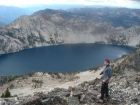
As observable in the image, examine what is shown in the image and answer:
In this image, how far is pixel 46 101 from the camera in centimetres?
1619

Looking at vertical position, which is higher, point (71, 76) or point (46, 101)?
point (46, 101)

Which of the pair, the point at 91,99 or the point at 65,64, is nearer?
the point at 91,99

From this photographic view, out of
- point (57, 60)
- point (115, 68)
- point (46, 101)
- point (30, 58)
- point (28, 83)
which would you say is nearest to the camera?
point (46, 101)

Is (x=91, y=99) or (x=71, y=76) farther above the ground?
(x=91, y=99)

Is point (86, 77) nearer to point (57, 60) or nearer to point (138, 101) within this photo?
point (57, 60)

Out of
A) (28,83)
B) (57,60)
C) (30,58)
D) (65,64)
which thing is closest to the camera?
(28,83)

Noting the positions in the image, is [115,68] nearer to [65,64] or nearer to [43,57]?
[65,64]

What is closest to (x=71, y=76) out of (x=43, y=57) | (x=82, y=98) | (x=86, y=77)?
(x=86, y=77)

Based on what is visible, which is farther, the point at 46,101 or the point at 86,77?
the point at 86,77

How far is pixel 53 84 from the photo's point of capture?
8612cm

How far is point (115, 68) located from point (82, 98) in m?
82.4

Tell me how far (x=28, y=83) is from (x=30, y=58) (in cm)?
8198

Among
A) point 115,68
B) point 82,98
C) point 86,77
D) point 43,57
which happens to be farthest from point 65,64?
point 82,98

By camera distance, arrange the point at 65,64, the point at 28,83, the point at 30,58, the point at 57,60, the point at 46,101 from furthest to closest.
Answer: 1. the point at 30,58
2. the point at 57,60
3. the point at 65,64
4. the point at 28,83
5. the point at 46,101
